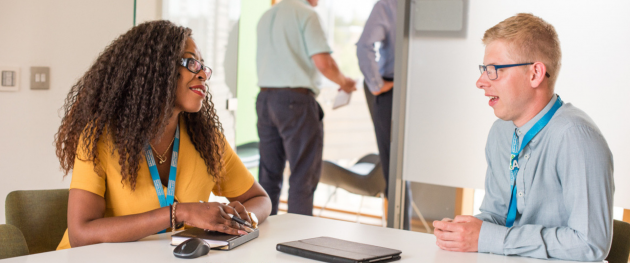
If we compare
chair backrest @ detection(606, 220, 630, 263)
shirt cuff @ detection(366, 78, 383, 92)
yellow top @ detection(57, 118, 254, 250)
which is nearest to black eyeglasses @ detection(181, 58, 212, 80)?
yellow top @ detection(57, 118, 254, 250)

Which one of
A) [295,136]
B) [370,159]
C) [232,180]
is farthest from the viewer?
[370,159]

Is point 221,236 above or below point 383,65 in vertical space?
below

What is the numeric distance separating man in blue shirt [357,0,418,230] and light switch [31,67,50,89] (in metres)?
1.99

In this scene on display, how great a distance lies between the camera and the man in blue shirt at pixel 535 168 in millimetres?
1513

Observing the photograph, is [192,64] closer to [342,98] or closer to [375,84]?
[375,84]

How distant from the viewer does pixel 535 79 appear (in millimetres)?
1705

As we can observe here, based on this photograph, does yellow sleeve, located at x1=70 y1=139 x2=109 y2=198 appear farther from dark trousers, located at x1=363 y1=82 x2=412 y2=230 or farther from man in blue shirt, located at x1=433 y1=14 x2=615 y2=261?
dark trousers, located at x1=363 y1=82 x2=412 y2=230

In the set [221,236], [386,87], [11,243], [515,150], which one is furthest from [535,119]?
[386,87]

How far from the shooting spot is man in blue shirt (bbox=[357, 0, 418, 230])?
12.6 ft

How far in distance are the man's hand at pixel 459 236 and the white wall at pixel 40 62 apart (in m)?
2.61

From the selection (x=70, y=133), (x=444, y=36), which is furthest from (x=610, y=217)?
(x=444, y=36)

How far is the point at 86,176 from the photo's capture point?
5.67 ft

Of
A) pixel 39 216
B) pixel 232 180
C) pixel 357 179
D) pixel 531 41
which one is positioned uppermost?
pixel 531 41

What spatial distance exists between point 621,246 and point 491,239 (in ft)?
1.89
